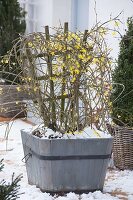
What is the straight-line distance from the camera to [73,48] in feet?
16.4

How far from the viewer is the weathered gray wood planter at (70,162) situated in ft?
16.4

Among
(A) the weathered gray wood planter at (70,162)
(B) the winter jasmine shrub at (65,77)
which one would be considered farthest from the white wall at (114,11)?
(A) the weathered gray wood planter at (70,162)

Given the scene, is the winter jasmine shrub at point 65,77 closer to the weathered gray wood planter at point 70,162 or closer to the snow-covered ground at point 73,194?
the weathered gray wood planter at point 70,162

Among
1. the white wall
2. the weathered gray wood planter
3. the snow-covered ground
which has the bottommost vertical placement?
the snow-covered ground

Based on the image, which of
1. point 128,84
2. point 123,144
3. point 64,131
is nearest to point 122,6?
point 128,84

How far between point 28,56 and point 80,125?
2.90ft

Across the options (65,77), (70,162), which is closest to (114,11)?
(65,77)

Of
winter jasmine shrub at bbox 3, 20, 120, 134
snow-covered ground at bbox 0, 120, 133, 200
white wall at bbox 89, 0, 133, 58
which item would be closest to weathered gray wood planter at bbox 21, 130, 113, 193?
snow-covered ground at bbox 0, 120, 133, 200

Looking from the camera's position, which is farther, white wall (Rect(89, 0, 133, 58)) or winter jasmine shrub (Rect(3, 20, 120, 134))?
white wall (Rect(89, 0, 133, 58))

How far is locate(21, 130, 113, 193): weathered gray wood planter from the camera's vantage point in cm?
498

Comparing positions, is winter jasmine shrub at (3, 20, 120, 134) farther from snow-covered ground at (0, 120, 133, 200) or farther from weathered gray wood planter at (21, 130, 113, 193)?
snow-covered ground at (0, 120, 133, 200)

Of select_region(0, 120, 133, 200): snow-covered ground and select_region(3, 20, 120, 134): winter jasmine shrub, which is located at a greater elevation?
select_region(3, 20, 120, 134): winter jasmine shrub

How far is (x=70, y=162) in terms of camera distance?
502cm

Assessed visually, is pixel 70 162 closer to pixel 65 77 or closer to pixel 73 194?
pixel 73 194
